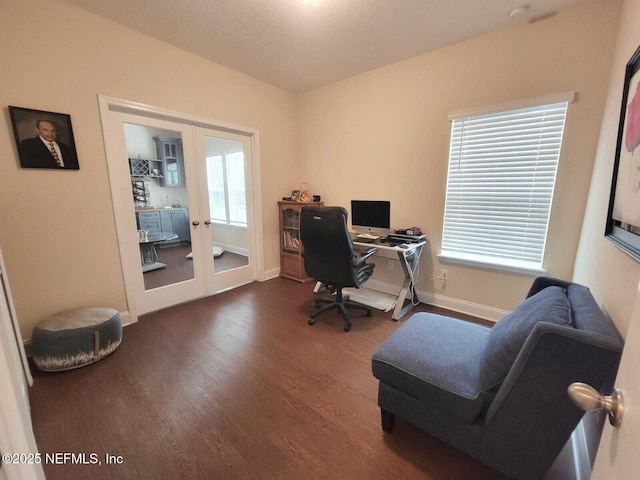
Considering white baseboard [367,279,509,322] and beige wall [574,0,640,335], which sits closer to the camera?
beige wall [574,0,640,335]

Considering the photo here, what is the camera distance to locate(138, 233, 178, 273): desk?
2.79m

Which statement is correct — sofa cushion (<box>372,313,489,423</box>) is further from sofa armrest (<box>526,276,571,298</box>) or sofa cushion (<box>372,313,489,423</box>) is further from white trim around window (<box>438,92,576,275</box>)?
white trim around window (<box>438,92,576,275</box>)

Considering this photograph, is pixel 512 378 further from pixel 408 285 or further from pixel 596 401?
pixel 408 285

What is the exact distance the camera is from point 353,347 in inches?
85.4

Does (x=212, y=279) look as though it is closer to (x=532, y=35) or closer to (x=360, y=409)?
(x=360, y=409)

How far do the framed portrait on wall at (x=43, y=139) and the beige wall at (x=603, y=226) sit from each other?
138 inches

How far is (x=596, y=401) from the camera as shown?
49cm

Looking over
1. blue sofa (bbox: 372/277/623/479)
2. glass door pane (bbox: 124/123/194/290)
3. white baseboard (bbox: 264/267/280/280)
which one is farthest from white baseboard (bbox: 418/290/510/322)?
glass door pane (bbox: 124/123/194/290)

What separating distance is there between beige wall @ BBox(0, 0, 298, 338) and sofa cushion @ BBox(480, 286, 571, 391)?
2968 mm

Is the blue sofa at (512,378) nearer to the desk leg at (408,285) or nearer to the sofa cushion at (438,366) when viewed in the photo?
the sofa cushion at (438,366)

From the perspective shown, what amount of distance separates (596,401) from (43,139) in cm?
321

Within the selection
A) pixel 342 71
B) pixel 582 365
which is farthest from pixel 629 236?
pixel 342 71

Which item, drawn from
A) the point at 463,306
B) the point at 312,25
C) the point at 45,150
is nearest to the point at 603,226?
the point at 463,306

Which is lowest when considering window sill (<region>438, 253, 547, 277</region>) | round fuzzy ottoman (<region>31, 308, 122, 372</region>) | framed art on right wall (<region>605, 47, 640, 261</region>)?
round fuzzy ottoman (<region>31, 308, 122, 372</region>)
